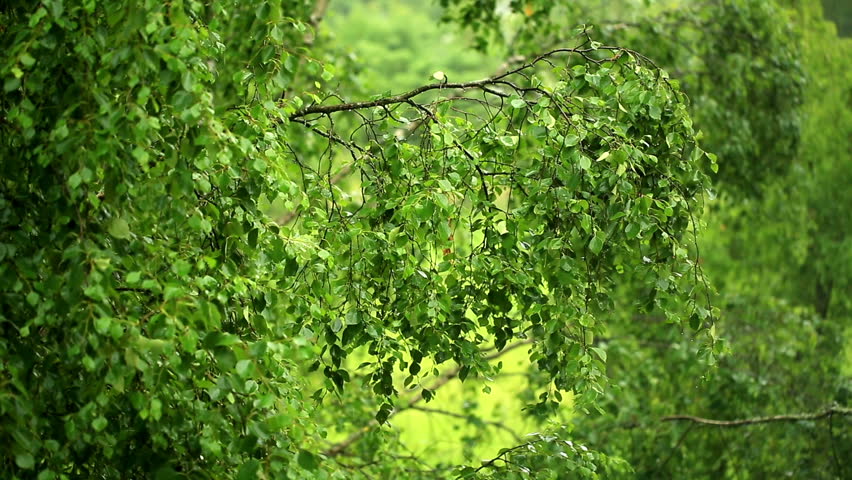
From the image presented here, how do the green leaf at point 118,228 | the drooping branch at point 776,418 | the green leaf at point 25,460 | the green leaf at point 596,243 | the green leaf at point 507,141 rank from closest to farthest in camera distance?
the green leaf at point 25,460 < the green leaf at point 118,228 < the green leaf at point 596,243 < the green leaf at point 507,141 < the drooping branch at point 776,418

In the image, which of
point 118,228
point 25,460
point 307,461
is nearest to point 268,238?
point 118,228

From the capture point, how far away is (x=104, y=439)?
7.79 ft

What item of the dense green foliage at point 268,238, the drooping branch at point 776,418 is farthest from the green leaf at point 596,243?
the drooping branch at point 776,418

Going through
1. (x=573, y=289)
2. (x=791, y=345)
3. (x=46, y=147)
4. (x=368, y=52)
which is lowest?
(x=46, y=147)

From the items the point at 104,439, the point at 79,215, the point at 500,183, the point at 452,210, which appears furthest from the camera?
the point at 500,183

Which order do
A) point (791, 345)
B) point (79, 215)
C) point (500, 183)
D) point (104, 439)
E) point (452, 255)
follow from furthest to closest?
point (791, 345) → point (500, 183) → point (452, 255) → point (104, 439) → point (79, 215)

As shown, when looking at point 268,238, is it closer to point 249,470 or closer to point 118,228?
point 118,228

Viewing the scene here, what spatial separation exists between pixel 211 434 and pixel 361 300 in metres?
0.68

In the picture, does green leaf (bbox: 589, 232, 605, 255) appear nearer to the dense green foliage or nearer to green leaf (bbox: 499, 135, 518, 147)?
the dense green foliage

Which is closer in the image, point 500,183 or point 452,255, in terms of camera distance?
point 452,255

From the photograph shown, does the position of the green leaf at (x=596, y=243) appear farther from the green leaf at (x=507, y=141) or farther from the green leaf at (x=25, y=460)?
the green leaf at (x=25, y=460)

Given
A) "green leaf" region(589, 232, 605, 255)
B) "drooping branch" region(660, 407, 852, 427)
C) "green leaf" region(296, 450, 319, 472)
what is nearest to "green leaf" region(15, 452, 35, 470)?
"green leaf" region(296, 450, 319, 472)

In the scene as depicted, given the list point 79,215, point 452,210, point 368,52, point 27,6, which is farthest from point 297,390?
point 368,52

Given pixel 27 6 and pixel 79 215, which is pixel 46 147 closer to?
pixel 79 215
